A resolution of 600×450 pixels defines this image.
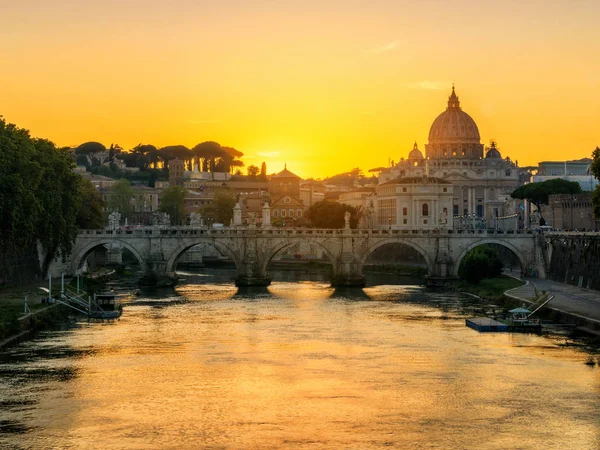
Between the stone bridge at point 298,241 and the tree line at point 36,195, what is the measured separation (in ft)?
21.4

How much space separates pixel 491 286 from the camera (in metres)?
88.6

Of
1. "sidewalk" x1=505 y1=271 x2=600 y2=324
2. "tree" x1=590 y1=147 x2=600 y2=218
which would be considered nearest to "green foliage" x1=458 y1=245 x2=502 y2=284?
"sidewalk" x1=505 y1=271 x2=600 y2=324

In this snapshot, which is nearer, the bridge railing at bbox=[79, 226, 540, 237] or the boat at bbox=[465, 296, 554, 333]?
the boat at bbox=[465, 296, 554, 333]

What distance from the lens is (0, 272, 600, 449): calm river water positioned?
130 feet

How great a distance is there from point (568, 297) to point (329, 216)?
82.7m

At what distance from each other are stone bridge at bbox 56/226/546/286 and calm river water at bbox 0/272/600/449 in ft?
96.5

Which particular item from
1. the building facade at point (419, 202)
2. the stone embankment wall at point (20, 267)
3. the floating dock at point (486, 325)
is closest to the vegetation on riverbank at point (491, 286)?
the floating dock at point (486, 325)

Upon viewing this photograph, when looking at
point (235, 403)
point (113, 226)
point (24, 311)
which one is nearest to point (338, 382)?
point (235, 403)

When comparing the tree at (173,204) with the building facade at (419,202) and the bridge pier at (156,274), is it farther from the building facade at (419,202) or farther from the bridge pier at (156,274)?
the bridge pier at (156,274)

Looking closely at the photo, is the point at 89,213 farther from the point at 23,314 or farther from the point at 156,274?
the point at 23,314

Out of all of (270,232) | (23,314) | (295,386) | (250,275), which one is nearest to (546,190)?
(270,232)

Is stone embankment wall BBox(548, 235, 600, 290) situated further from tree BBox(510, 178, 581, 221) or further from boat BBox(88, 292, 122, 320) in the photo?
tree BBox(510, 178, 581, 221)

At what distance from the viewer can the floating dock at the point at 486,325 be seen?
212 feet

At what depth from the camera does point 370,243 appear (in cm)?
10306
